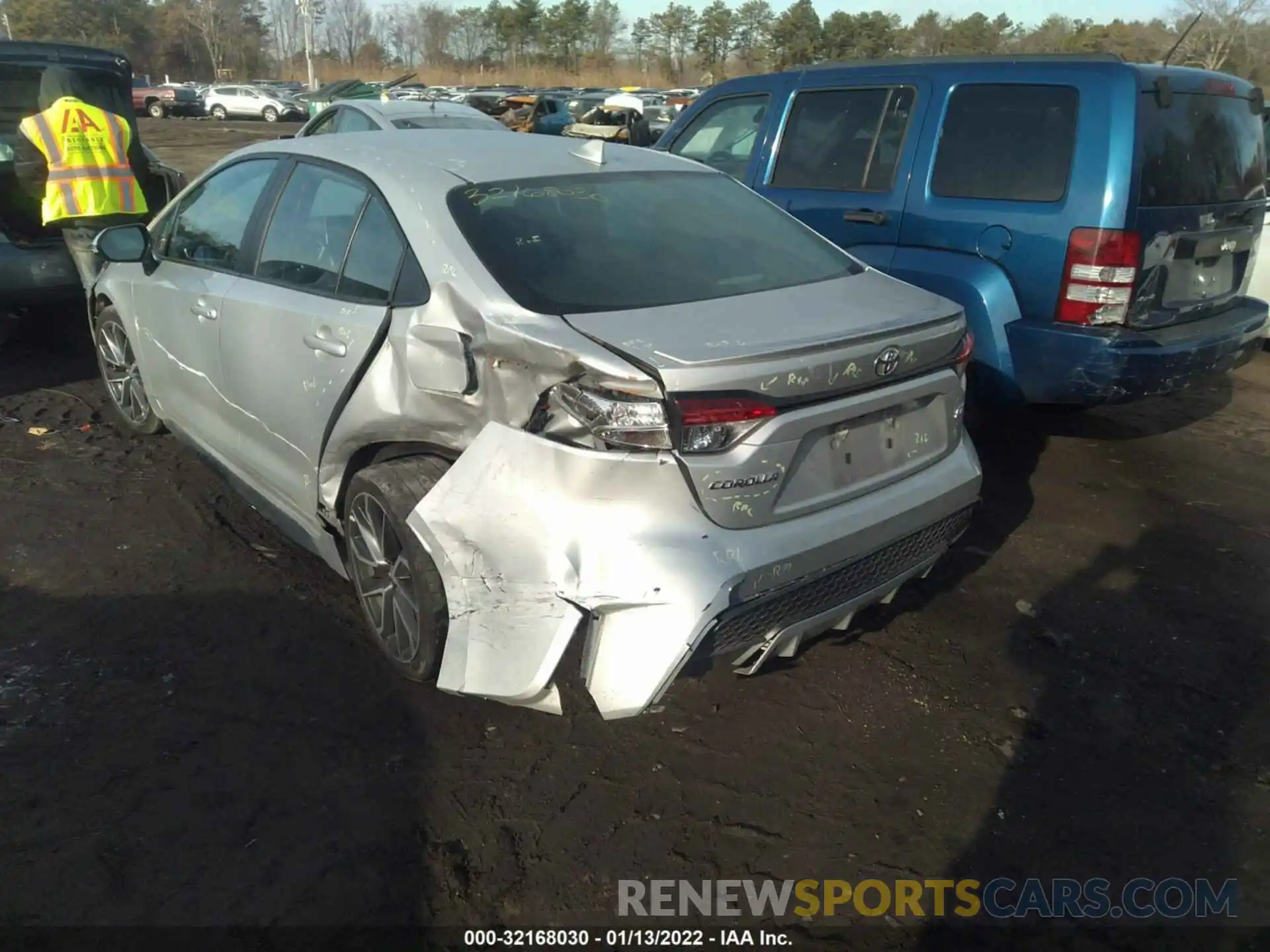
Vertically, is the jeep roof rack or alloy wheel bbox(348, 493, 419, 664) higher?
the jeep roof rack

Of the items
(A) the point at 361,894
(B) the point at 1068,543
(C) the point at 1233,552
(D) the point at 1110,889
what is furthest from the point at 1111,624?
(A) the point at 361,894

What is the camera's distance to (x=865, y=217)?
506 centimetres

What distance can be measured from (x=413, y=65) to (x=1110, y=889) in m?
86.0

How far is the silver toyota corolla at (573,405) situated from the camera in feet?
8.05

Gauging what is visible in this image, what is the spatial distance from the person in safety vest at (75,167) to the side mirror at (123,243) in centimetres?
188

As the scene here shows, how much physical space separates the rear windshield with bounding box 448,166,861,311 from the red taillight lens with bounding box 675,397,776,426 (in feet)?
1.41

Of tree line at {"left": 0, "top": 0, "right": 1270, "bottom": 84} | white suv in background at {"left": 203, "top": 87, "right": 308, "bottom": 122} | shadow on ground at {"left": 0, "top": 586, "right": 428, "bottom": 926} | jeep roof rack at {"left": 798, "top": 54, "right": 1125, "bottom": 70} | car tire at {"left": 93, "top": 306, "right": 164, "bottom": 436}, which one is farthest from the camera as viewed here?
tree line at {"left": 0, "top": 0, "right": 1270, "bottom": 84}

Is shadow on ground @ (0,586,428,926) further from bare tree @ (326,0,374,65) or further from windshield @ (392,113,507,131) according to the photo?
bare tree @ (326,0,374,65)

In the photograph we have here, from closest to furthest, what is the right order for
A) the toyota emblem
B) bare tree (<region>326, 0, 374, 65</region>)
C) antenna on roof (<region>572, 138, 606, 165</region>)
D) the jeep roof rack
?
1. the toyota emblem
2. antenna on roof (<region>572, 138, 606, 165</region>)
3. the jeep roof rack
4. bare tree (<region>326, 0, 374, 65</region>)

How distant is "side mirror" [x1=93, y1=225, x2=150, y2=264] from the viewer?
4.31 metres

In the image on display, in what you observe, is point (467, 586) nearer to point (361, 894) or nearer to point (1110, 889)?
point (361, 894)

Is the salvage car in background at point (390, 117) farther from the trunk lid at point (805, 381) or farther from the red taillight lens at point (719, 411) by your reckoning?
the red taillight lens at point (719, 411)

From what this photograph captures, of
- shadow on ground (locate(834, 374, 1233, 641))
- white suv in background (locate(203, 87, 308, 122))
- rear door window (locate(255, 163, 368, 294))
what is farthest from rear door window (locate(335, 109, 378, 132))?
white suv in background (locate(203, 87, 308, 122))

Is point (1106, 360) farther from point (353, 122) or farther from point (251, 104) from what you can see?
point (251, 104)
